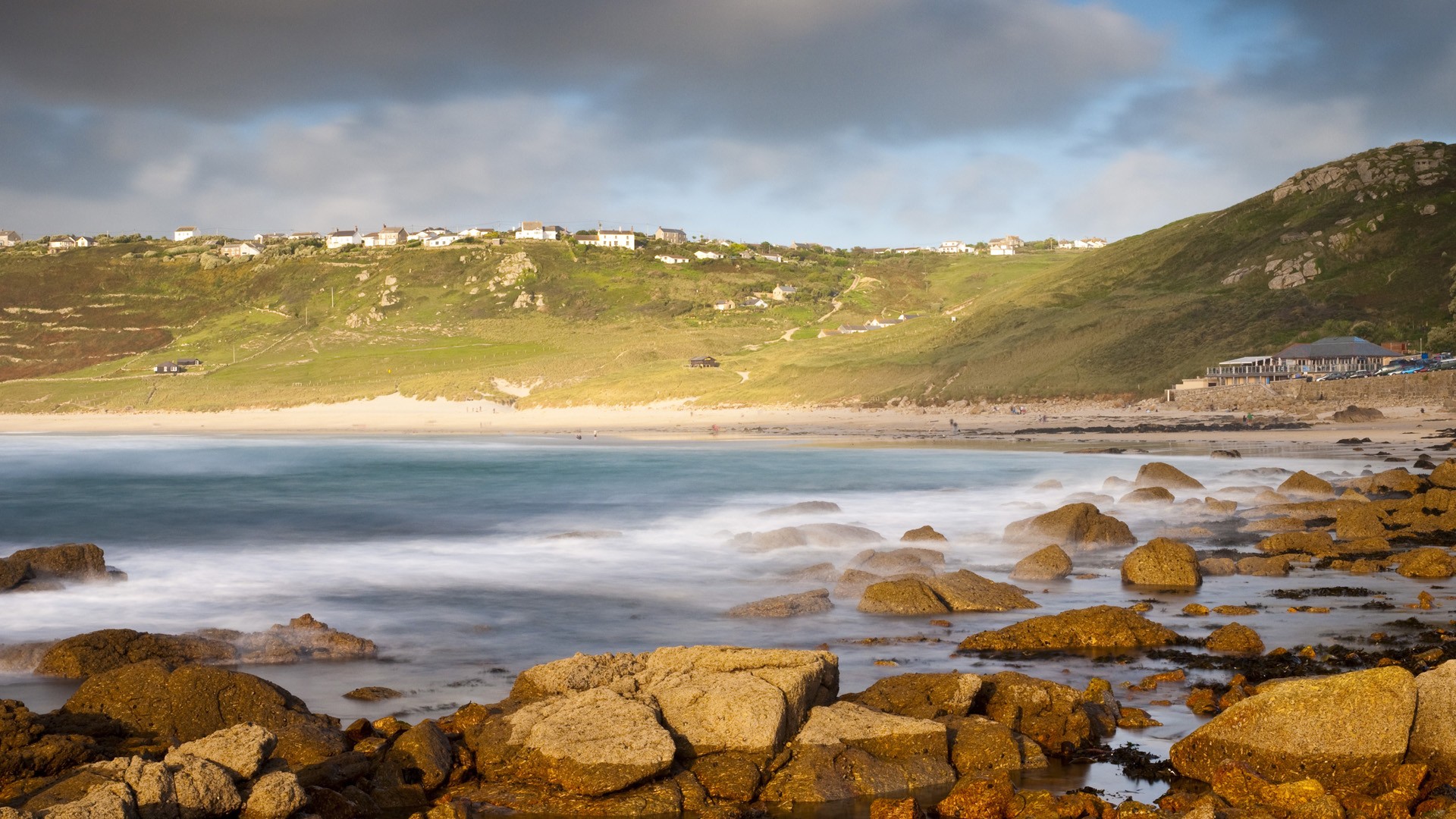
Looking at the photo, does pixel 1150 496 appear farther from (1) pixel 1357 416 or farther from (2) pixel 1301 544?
(1) pixel 1357 416

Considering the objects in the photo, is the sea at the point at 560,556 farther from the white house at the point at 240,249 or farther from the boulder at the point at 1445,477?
the white house at the point at 240,249

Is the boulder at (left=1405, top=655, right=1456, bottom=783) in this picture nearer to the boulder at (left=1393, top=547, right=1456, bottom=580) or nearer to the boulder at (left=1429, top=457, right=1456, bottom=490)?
the boulder at (left=1393, top=547, right=1456, bottom=580)

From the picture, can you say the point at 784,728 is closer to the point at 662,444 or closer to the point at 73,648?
the point at 73,648

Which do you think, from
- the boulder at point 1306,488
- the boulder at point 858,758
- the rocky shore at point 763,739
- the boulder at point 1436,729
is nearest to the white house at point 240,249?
the boulder at point 1306,488

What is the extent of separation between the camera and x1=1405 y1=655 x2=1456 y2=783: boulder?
853 cm

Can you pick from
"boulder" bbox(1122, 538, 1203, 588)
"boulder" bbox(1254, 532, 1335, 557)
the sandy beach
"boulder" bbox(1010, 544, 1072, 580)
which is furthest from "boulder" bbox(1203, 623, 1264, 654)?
the sandy beach

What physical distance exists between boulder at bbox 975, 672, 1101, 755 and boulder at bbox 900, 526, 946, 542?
41.8 feet

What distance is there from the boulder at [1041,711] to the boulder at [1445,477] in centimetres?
1933

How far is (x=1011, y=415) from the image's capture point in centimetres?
6488

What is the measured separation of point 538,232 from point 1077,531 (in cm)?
17568

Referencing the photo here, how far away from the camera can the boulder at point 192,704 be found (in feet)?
31.9

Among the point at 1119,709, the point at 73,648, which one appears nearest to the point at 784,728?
the point at 1119,709

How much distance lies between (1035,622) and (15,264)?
572 feet

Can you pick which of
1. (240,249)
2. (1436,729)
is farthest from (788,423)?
(240,249)
